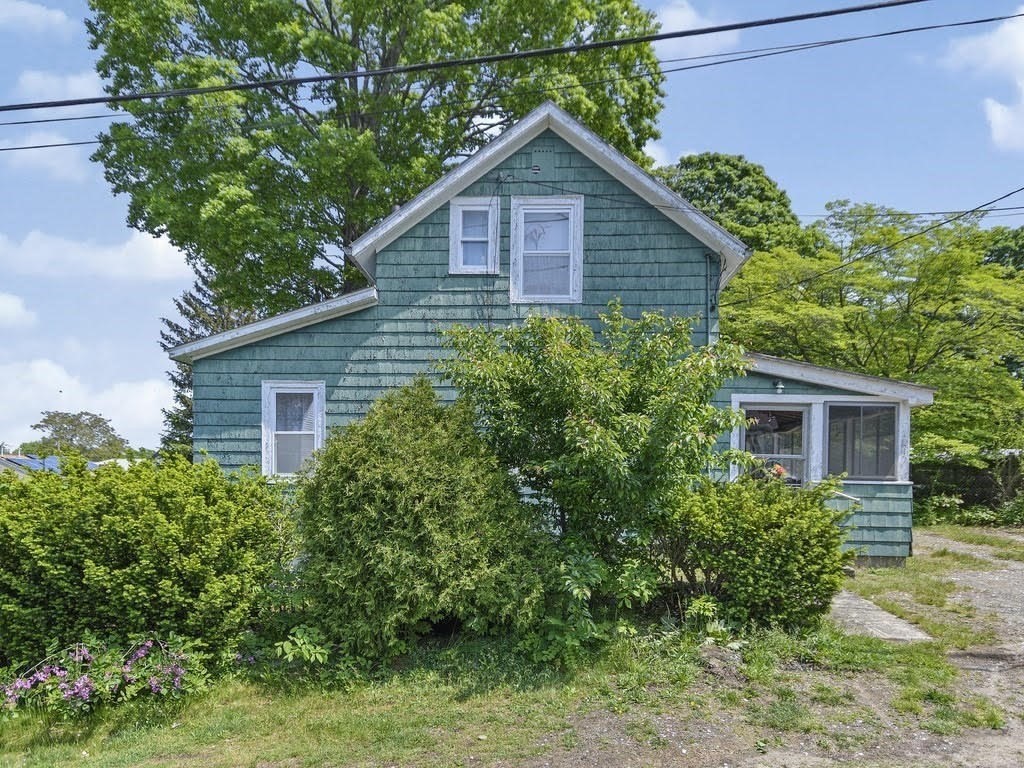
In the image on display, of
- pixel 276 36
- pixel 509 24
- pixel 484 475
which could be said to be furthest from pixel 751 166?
pixel 484 475

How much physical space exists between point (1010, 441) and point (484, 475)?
15.9m

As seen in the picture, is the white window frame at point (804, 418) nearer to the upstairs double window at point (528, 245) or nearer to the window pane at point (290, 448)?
the upstairs double window at point (528, 245)

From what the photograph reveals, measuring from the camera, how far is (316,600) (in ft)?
20.7

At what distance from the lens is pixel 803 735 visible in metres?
4.97

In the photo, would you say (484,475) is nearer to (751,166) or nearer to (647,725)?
(647,725)

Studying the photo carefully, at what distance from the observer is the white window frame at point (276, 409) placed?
33.2ft

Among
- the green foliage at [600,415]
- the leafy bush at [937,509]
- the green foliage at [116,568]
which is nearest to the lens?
the green foliage at [116,568]

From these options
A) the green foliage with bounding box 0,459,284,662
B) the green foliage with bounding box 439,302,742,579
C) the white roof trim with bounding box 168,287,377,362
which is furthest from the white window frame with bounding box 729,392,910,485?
the green foliage with bounding box 0,459,284,662

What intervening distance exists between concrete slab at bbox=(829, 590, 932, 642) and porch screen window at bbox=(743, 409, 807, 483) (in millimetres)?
2657

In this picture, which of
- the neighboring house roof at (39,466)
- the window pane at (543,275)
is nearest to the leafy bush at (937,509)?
the window pane at (543,275)

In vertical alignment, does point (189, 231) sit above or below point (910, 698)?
above

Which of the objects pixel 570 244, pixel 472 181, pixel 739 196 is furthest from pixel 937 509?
pixel 472 181

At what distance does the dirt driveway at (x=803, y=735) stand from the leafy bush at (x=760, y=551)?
727mm

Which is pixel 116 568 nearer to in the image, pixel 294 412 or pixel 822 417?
pixel 294 412
